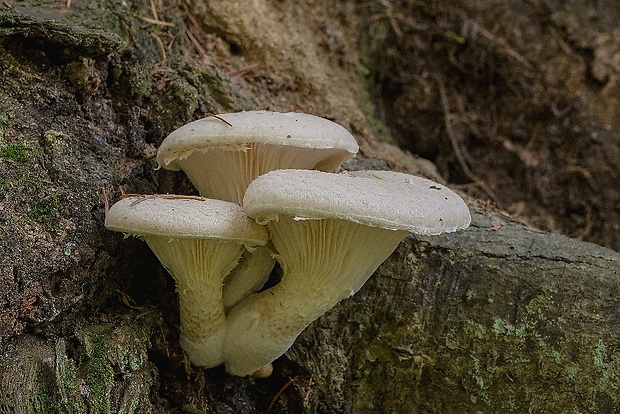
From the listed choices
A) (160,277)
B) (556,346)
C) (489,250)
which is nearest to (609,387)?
(556,346)

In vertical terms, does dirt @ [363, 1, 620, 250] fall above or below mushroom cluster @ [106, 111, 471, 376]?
below

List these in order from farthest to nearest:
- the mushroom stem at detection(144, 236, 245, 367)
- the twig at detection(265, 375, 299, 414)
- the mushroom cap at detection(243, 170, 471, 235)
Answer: the twig at detection(265, 375, 299, 414) < the mushroom stem at detection(144, 236, 245, 367) < the mushroom cap at detection(243, 170, 471, 235)

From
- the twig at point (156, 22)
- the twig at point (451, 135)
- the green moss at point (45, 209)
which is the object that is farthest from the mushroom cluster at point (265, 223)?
the twig at point (451, 135)

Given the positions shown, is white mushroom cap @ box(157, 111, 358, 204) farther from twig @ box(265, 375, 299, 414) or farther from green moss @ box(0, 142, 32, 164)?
twig @ box(265, 375, 299, 414)

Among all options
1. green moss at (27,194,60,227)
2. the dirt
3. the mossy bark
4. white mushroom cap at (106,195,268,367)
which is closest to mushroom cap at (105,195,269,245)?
white mushroom cap at (106,195,268,367)

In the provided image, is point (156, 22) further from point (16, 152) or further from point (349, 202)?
point (349, 202)

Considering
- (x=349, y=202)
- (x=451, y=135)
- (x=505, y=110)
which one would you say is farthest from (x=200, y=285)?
(x=505, y=110)
